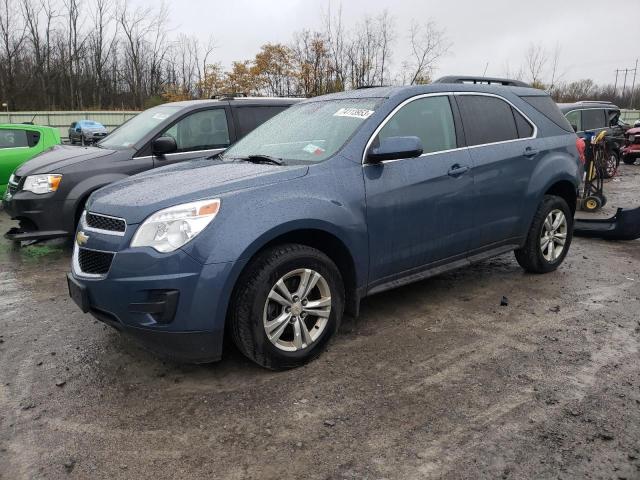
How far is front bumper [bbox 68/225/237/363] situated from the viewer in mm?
2848

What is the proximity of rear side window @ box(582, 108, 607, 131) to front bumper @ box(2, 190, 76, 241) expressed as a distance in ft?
39.4

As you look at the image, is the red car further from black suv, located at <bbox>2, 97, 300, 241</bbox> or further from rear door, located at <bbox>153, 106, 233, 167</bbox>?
rear door, located at <bbox>153, 106, 233, 167</bbox>

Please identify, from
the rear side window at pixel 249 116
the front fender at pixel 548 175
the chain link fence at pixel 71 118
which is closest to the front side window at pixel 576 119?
the front fender at pixel 548 175

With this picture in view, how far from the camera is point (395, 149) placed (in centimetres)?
351

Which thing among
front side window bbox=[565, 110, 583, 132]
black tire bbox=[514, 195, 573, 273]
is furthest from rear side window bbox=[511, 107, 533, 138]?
front side window bbox=[565, 110, 583, 132]

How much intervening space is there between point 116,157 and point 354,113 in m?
3.55

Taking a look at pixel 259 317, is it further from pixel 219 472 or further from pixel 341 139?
pixel 341 139

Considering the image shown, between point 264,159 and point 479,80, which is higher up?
point 479,80

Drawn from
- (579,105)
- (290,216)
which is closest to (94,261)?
(290,216)

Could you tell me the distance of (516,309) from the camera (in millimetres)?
4379

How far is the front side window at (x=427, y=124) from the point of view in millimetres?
3879

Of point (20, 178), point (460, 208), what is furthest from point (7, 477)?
point (20, 178)

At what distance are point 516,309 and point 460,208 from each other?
1.03 m

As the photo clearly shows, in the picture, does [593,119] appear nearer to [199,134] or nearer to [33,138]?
[199,134]
